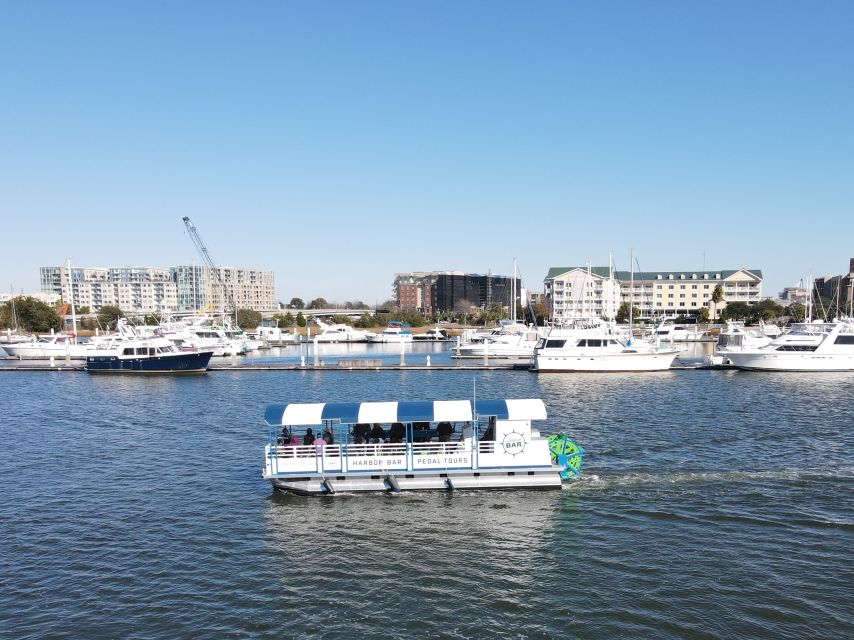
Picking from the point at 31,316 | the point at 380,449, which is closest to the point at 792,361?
the point at 380,449

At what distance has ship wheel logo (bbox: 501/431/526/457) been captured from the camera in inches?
1026

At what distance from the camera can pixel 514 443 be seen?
26.2 metres

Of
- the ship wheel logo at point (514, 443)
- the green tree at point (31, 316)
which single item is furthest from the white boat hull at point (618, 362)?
the green tree at point (31, 316)

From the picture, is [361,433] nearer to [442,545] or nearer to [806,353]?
[442,545]

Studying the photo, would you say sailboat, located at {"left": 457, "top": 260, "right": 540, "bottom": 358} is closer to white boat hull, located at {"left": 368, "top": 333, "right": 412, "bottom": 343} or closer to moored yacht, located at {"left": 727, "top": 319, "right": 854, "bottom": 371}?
moored yacht, located at {"left": 727, "top": 319, "right": 854, "bottom": 371}

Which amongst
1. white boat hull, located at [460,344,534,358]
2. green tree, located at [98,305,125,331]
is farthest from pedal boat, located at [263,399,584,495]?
green tree, located at [98,305,125,331]

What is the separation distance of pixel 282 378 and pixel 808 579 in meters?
61.5

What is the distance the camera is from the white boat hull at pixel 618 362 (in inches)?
2837

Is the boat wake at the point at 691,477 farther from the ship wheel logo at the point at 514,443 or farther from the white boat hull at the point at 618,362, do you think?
the white boat hull at the point at 618,362

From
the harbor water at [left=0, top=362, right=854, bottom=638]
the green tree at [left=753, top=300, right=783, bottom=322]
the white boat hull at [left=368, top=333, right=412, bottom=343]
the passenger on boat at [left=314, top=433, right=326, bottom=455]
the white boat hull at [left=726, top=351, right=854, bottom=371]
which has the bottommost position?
the harbor water at [left=0, top=362, right=854, bottom=638]

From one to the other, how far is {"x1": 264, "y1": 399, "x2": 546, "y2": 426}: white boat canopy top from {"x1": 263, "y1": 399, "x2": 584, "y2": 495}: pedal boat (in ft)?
0.14

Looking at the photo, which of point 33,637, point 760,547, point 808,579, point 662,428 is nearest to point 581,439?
point 662,428

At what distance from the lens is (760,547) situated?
21328mm

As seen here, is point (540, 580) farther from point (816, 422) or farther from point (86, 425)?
point (86, 425)
